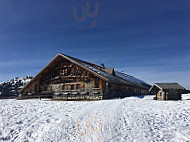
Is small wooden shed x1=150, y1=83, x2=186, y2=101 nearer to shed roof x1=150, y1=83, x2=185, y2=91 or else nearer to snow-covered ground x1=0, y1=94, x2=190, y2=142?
shed roof x1=150, y1=83, x2=185, y2=91

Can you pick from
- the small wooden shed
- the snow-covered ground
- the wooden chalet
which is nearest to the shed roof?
the small wooden shed

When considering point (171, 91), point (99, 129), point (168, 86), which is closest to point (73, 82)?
point (168, 86)

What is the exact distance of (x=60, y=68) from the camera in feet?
74.9

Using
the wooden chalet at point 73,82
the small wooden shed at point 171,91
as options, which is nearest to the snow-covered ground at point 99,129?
the wooden chalet at point 73,82

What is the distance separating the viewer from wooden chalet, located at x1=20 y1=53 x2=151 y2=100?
18.8 metres

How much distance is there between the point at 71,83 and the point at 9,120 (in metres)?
13.5

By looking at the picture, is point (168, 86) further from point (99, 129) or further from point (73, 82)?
point (99, 129)

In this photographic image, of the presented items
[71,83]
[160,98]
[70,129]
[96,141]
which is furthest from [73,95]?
[96,141]

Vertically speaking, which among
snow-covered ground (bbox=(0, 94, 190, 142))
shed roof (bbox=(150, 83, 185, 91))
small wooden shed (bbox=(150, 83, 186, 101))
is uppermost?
shed roof (bbox=(150, 83, 185, 91))

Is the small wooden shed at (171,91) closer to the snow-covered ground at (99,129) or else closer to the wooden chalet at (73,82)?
the wooden chalet at (73,82)

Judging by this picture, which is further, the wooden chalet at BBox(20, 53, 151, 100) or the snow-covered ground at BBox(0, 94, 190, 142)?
the wooden chalet at BBox(20, 53, 151, 100)

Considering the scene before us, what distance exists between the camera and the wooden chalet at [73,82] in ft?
61.8

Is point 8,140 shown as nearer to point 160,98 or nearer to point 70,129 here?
point 70,129

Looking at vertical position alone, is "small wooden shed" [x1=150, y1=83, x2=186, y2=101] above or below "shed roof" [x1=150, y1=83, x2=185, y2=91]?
below
